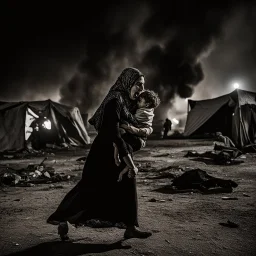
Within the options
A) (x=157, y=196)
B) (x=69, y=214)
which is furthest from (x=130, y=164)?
(x=157, y=196)

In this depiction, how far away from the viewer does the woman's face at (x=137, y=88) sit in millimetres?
2682

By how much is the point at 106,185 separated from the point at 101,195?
4.5 inches

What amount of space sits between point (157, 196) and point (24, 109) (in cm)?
1101

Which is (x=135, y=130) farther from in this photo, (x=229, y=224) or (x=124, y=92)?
Result: (x=229, y=224)

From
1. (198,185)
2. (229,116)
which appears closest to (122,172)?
(198,185)

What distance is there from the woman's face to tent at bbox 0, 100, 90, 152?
11.9m

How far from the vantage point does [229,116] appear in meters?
17.6

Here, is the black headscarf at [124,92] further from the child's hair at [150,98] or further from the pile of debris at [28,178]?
the pile of debris at [28,178]

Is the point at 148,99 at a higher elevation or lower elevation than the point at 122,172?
higher

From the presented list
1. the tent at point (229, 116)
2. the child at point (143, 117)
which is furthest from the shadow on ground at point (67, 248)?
the tent at point (229, 116)

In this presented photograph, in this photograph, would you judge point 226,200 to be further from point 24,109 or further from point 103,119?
point 24,109

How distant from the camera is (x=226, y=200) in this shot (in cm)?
462

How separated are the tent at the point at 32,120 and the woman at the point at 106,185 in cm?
1155

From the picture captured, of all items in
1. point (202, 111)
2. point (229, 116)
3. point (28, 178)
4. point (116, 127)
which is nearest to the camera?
point (116, 127)
